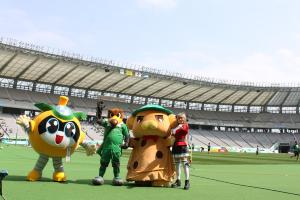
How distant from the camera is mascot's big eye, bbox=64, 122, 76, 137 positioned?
8.22 metres

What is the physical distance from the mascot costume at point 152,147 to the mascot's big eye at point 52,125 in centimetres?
164

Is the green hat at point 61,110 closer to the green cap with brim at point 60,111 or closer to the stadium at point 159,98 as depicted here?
the green cap with brim at point 60,111

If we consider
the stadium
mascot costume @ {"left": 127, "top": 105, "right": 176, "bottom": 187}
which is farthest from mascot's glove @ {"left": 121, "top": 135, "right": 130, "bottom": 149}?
the stadium

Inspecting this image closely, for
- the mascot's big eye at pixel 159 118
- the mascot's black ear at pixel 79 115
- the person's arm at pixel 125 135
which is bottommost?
the person's arm at pixel 125 135

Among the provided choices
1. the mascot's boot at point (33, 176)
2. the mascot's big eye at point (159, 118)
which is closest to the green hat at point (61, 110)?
the mascot's boot at point (33, 176)

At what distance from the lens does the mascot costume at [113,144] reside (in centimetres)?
809

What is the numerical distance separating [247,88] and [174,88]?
39.8ft

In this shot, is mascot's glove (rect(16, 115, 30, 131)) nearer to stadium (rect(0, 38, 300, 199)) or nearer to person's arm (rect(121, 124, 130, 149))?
person's arm (rect(121, 124, 130, 149))

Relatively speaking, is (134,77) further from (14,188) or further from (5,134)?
(14,188)

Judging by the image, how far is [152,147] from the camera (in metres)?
8.39

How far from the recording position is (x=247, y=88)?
66.2 m

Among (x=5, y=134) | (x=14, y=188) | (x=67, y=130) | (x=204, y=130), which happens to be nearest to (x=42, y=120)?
(x=67, y=130)

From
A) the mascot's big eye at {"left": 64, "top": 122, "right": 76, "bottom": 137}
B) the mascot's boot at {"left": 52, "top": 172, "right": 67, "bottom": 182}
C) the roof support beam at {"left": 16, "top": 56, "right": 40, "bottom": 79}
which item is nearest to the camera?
the mascot's boot at {"left": 52, "top": 172, "right": 67, "bottom": 182}

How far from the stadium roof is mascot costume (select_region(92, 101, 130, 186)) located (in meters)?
39.8
